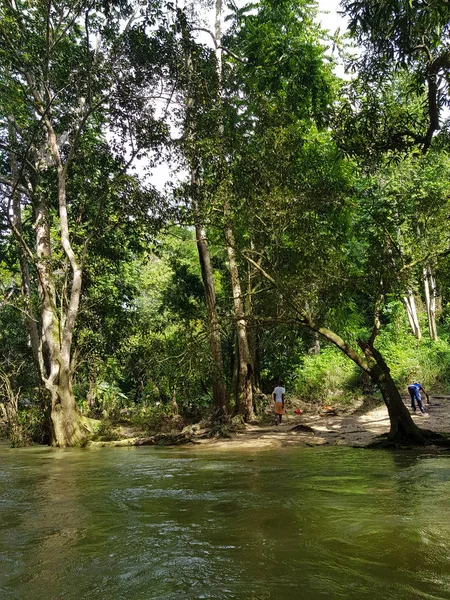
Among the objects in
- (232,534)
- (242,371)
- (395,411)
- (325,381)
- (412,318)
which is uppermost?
(412,318)

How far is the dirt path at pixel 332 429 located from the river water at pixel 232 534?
4.44 m

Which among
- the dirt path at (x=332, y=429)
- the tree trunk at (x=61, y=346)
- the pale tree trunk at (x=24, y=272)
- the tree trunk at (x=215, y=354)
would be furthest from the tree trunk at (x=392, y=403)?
the pale tree trunk at (x=24, y=272)

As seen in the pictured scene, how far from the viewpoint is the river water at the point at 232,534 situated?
3150 millimetres

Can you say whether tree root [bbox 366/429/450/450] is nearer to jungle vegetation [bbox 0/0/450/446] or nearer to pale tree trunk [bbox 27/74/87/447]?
jungle vegetation [bbox 0/0/450/446]

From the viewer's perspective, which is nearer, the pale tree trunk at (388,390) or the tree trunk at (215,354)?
the pale tree trunk at (388,390)

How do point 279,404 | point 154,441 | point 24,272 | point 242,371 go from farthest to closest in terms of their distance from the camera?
point 24,272 → point 242,371 → point 279,404 → point 154,441

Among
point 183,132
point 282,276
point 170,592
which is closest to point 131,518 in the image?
point 170,592

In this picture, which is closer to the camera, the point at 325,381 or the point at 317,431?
the point at 317,431

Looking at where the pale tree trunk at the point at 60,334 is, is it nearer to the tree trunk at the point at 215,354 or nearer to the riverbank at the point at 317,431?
the riverbank at the point at 317,431

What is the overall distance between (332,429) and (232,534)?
38.2 ft

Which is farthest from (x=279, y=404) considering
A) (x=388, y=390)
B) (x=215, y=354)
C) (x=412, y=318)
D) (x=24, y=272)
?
(x=412, y=318)

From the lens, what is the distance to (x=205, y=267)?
18.5 metres

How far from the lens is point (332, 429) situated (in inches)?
604

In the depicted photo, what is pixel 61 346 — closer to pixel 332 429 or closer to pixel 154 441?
pixel 154 441
